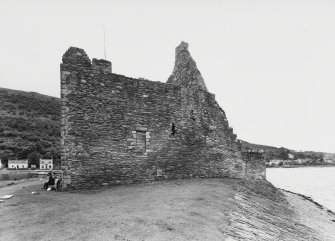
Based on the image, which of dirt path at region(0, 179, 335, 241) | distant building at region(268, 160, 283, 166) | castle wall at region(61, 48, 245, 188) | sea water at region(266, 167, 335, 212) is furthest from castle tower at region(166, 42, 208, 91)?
distant building at region(268, 160, 283, 166)

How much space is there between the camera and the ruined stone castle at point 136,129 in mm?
13391

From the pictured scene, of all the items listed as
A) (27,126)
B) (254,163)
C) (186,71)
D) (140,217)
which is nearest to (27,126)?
(27,126)

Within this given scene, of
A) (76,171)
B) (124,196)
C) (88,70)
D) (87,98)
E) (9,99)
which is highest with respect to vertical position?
(9,99)

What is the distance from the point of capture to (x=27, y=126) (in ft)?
287

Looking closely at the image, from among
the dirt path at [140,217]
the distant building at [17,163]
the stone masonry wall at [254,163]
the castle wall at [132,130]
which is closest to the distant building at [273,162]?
the distant building at [17,163]

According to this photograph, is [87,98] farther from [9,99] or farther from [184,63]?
[9,99]

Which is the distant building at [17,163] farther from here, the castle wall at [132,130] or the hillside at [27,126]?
the castle wall at [132,130]

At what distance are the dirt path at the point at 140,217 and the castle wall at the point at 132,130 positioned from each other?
1653 millimetres

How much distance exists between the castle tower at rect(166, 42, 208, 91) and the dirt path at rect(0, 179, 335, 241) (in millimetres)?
8009

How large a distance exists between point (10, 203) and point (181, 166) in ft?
29.2

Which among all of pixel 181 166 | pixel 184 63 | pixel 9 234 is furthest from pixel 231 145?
pixel 9 234

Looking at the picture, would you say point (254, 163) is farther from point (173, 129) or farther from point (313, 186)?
point (313, 186)

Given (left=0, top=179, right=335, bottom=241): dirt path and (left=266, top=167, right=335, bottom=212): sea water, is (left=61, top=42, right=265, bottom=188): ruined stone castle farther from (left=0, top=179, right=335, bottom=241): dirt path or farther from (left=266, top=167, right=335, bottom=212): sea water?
(left=266, top=167, right=335, bottom=212): sea water

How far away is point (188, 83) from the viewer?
1908 cm
